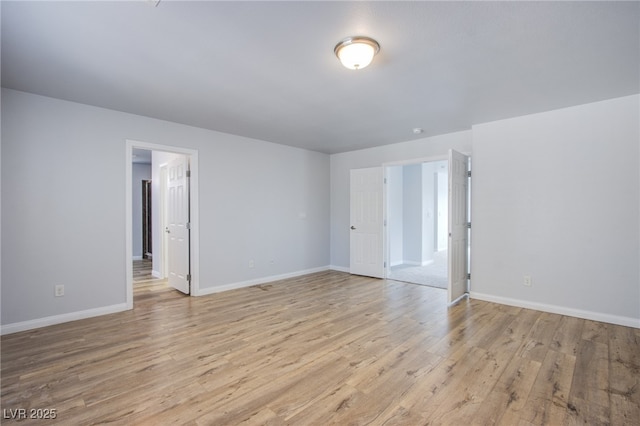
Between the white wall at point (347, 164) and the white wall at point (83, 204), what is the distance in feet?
6.73

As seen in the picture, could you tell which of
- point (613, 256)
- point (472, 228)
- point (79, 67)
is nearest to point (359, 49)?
point (79, 67)

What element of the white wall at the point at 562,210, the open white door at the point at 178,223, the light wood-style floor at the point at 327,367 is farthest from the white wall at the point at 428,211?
the open white door at the point at 178,223

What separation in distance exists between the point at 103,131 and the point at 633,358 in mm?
5916

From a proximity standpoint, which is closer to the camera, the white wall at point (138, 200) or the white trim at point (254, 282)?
the white trim at point (254, 282)

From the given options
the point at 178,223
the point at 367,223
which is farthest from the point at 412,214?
the point at 178,223

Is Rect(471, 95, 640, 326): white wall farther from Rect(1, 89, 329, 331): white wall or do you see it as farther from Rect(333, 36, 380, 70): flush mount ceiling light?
Rect(1, 89, 329, 331): white wall

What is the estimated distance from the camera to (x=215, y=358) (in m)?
2.58

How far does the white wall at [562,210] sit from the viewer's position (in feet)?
10.8

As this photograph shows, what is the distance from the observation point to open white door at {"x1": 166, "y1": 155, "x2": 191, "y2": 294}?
15.0 ft

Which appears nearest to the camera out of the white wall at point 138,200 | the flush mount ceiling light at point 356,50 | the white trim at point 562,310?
the flush mount ceiling light at point 356,50

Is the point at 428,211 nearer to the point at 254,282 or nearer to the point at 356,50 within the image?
the point at 254,282

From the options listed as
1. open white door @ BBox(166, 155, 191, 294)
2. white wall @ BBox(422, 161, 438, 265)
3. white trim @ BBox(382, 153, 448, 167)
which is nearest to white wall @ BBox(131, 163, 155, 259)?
open white door @ BBox(166, 155, 191, 294)

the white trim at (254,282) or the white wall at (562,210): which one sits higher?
the white wall at (562,210)

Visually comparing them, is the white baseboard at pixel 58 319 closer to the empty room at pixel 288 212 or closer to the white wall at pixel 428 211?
the empty room at pixel 288 212
